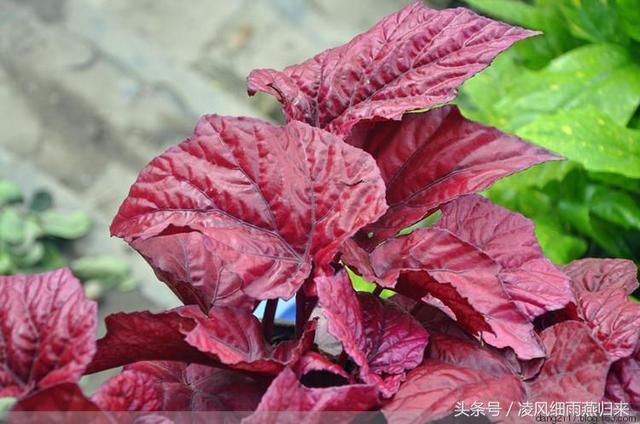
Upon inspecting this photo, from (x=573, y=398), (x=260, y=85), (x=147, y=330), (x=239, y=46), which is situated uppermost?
(x=239, y=46)


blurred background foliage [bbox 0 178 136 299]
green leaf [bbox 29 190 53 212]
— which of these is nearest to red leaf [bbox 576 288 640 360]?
blurred background foliage [bbox 0 178 136 299]

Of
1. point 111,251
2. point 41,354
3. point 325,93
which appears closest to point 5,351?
point 41,354

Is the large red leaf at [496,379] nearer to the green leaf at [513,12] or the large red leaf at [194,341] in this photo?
the large red leaf at [194,341]

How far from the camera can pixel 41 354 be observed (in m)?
0.49

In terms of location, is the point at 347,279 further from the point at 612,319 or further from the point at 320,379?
the point at 612,319

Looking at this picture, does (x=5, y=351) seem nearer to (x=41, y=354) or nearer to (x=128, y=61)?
(x=41, y=354)

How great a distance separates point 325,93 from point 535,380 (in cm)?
29

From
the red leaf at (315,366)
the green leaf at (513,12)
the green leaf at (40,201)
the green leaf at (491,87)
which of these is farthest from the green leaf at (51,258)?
the red leaf at (315,366)

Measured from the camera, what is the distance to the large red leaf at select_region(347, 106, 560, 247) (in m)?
0.60

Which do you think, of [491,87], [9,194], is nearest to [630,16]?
[491,87]

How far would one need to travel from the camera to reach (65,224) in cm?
223

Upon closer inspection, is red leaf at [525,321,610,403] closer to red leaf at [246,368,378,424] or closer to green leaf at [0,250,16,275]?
red leaf at [246,368,378,424]

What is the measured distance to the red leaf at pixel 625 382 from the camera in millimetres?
567

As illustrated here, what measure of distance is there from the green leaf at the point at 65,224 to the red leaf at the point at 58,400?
6.11 ft
